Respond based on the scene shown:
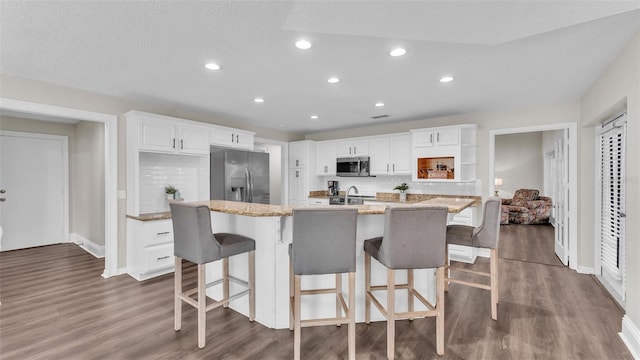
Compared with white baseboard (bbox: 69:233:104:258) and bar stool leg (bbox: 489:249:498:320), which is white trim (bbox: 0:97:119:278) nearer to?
white baseboard (bbox: 69:233:104:258)

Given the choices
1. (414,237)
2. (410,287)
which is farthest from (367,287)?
(414,237)

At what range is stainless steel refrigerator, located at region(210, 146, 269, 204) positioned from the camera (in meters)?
4.61

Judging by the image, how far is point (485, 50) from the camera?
2457mm

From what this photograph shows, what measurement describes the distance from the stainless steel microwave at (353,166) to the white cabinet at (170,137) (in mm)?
2615

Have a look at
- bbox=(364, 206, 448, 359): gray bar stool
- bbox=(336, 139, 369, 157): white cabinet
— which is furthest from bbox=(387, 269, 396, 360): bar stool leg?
bbox=(336, 139, 369, 157): white cabinet

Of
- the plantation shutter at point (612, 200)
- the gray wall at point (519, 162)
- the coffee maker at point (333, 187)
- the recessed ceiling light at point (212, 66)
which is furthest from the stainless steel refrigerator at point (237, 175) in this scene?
the gray wall at point (519, 162)

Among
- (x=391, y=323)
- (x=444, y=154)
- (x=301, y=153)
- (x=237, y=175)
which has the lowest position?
(x=391, y=323)

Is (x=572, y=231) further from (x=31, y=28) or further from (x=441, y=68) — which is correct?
(x=31, y=28)

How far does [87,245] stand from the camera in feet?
16.6

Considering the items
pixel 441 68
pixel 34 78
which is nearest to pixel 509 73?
pixel 441 68

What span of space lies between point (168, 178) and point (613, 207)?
568 centimetres

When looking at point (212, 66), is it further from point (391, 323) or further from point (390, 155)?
point (390, 155)

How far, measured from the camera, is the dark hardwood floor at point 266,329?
213 centimetres

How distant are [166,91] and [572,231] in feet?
18.2
